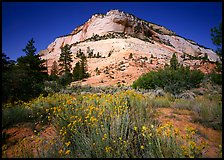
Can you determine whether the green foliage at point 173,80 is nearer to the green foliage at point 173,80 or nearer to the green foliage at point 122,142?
the green foliage at point 173,80

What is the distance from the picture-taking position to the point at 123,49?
3994 cm

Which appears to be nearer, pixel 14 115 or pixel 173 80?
pixel 14 115

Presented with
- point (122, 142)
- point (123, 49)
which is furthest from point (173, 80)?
point (123, 49)

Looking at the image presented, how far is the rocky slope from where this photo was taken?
27.1m

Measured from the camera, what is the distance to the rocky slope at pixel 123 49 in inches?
1066

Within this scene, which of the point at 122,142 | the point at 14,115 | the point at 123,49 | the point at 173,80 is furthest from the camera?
the point at 123,49

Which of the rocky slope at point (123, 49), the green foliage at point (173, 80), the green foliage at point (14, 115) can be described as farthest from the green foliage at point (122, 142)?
the rocky slope at point (123, 49)

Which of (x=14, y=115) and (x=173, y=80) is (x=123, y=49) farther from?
(x=14, y=115)

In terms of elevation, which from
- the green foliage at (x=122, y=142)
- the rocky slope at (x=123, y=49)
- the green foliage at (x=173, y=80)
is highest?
the rocky slope at (x=123, y=49)

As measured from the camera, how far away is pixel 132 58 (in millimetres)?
33000

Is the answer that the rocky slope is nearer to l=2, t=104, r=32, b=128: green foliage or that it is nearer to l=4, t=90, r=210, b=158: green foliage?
l=2, t=104, r=32, b=128: green foliage

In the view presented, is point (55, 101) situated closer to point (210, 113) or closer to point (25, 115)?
point (25, 115)

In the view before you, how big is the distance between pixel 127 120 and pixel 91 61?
34988mm

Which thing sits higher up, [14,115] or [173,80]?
[173,80]
